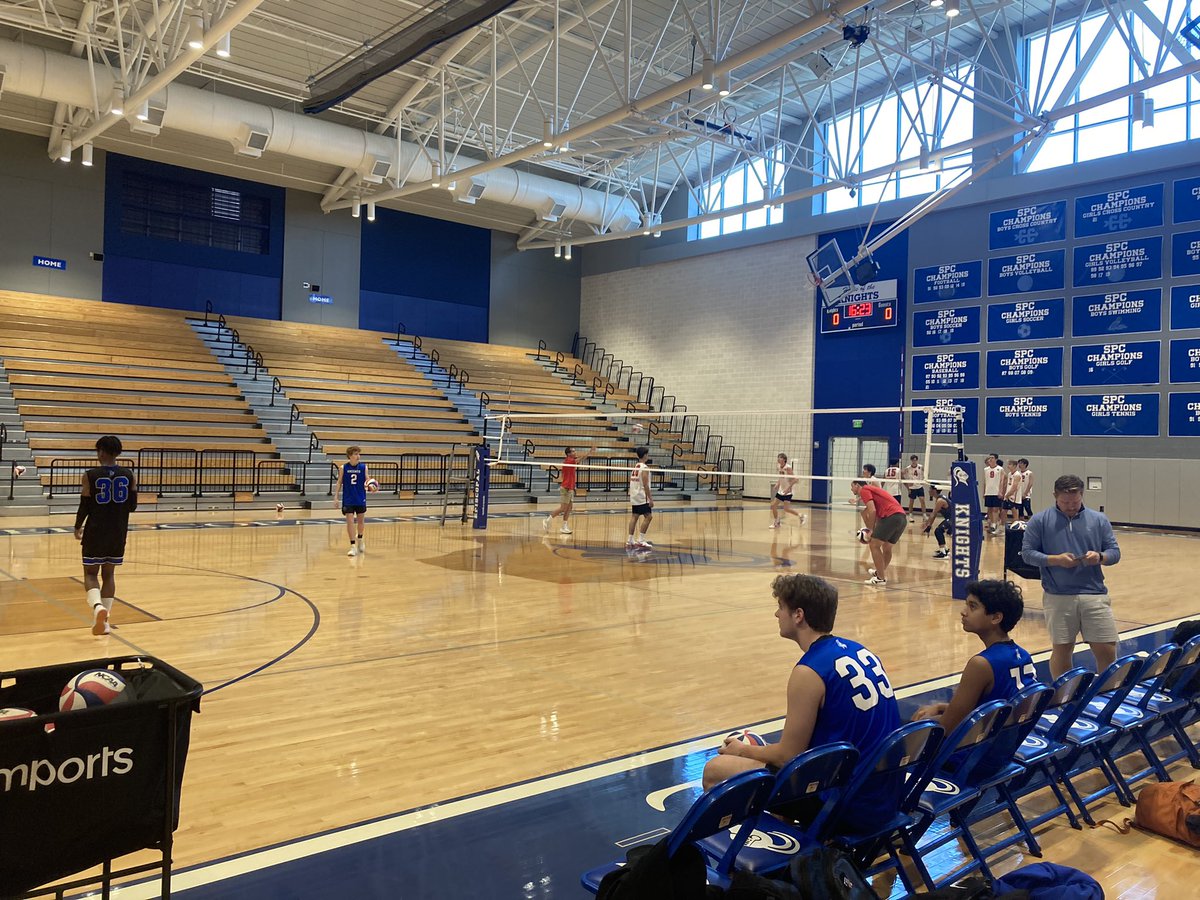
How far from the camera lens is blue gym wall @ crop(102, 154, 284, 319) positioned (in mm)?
24031

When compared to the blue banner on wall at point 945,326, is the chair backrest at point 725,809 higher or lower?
lower

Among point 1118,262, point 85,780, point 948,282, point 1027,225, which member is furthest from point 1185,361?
point 85,780

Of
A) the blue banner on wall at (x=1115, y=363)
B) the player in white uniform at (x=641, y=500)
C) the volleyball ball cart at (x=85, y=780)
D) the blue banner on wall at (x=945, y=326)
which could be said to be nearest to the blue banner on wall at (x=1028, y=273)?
the blue banner on wall at (x=945, y=326)

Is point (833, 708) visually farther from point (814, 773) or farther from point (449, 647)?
point (449, 647)

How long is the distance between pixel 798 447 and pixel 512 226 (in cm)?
1256

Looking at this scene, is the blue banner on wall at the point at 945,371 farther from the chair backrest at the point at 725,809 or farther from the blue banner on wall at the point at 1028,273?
the chair backrest at the point at 725,809

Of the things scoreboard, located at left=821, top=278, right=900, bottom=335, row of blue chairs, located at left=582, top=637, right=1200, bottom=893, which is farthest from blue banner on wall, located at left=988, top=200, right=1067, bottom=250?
row of blue chairs, located at left=582, top=637, right=1200, bottom=893

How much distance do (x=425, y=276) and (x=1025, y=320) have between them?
18.2 metres

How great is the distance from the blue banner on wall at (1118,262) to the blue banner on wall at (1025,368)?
68.4 inches

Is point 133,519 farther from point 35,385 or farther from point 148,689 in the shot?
point 148,689

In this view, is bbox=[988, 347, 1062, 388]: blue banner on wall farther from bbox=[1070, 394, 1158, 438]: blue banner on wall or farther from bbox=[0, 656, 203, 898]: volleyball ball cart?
bbox=[0, 656, 203, 898]: volleyball ball cart

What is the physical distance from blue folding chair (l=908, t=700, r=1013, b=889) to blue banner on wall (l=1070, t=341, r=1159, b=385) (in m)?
19.3

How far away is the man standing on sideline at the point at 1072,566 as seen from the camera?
5.42 m

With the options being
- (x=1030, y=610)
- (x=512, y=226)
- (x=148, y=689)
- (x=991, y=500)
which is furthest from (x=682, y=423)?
(x=148, y=689)
